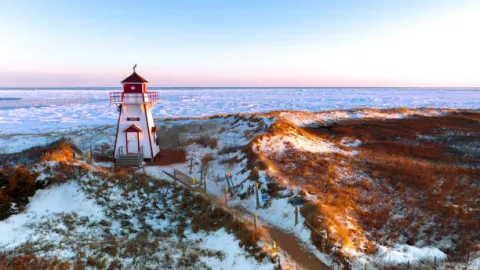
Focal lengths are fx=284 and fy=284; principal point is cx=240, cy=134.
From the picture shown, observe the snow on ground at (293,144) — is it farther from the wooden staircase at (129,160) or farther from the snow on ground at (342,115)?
the snow on ground at (342,115)

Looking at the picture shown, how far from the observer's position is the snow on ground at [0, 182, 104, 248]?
12.7 metres

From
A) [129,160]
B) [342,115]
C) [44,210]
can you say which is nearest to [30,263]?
[44,210]

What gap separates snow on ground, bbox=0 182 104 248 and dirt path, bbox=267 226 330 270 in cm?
961

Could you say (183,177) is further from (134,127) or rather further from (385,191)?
(385,191)

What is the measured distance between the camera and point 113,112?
228 ft

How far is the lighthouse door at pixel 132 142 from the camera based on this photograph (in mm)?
25156

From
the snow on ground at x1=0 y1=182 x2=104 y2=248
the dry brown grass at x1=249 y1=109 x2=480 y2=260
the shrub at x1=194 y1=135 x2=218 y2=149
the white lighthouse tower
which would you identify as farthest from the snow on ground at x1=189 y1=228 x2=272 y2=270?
the shrub at x1=194 y1=135 x2=218 y2=149

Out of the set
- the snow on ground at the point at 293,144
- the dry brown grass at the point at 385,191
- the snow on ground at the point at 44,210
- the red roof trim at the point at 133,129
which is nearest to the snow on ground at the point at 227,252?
the dry brown grass at the point at 385,191

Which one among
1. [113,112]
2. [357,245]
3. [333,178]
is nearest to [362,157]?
[333,178]

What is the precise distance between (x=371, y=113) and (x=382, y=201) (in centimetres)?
4275

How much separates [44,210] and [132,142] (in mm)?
10617

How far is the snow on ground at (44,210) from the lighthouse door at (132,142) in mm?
7797

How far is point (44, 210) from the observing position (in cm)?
1521

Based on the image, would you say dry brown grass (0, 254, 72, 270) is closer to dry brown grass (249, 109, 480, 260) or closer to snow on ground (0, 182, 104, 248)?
snow on ground (0, 182, 104, 248)
